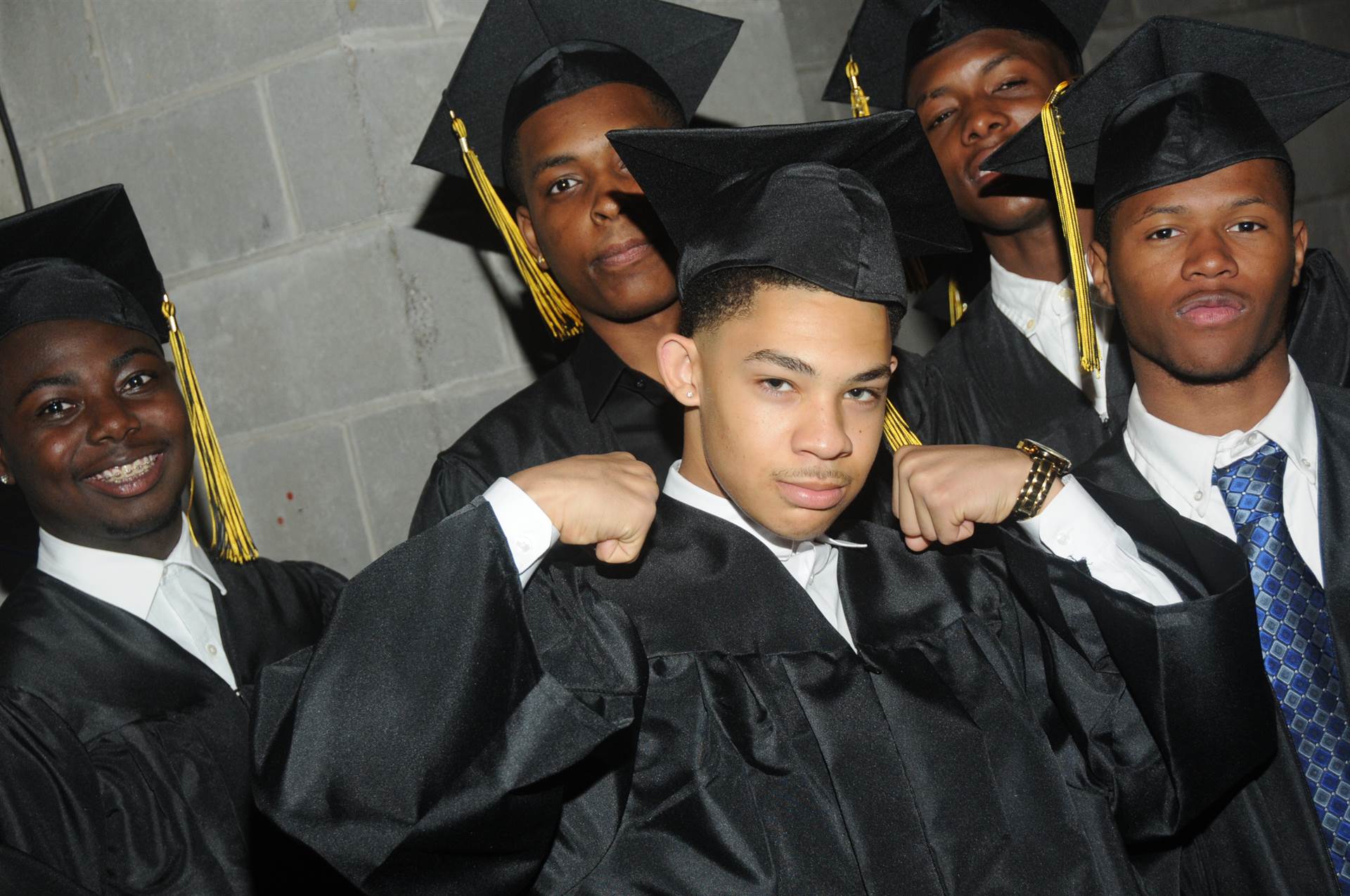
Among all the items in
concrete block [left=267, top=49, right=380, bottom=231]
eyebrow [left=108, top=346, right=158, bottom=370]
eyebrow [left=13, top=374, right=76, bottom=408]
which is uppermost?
concrete block [left=267, top=49, right=380, bottom=231]

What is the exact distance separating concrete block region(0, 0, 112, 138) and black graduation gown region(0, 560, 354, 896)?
1.51 metres

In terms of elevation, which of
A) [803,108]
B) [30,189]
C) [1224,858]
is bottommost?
[1224,858]

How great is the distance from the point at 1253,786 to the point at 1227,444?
0.58m

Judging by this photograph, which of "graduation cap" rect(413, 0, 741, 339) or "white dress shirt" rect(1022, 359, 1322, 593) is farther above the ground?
"graduation cap" rect(413, 0, 741, 339)

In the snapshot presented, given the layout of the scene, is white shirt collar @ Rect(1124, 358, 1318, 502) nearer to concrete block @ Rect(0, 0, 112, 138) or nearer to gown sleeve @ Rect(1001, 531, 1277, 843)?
gown sleeve @ Rect(1001, 531, 1277, 843)

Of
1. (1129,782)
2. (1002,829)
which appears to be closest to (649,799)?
(1002,829)

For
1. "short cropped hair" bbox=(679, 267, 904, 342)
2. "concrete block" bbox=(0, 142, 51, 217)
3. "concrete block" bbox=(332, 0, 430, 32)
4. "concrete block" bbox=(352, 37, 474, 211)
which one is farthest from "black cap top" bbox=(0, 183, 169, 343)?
"short cropped hair" bbox=(679, 267, 904, 342)

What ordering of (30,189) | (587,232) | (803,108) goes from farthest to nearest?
(803,108)
(30,189)
(587,232)

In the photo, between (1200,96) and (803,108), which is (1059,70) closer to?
(1200,96)

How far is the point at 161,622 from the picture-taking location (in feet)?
7.96

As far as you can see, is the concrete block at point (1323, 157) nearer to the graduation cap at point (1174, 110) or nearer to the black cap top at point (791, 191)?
the graduation cap at point (1174, 110)

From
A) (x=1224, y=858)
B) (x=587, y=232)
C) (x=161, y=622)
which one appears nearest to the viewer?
(x=1224, y=858)

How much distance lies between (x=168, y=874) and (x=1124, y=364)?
2.08 meters

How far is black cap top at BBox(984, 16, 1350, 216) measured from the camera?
215 centimetres
